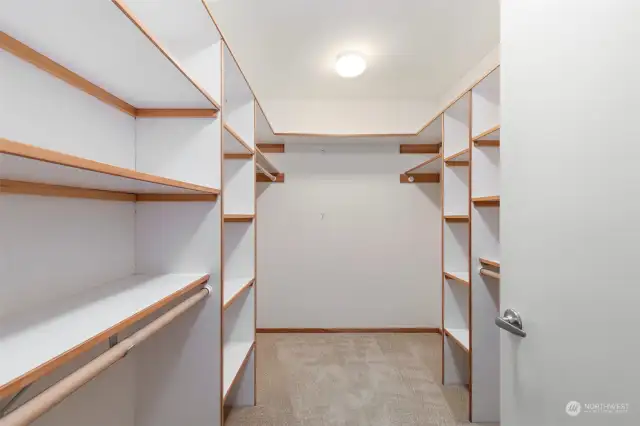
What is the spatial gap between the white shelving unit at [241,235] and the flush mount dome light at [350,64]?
0.91m

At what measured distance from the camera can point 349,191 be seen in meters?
3.66

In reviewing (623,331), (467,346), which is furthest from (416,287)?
(623,331)

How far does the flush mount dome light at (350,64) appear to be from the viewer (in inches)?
102

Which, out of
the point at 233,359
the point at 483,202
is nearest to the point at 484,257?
the point at 483,202

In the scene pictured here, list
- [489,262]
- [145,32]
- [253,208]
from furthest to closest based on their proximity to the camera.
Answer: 1. [253,208]
2. [489,262]
3. [145,32]

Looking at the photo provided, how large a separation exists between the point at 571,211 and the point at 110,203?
61.3 inches

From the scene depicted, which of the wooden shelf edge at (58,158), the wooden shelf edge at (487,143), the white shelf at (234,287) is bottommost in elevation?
the white shelf at (234,287)

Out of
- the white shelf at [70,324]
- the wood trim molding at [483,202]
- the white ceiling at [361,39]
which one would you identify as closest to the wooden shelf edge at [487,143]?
the wood trim molding at [483,202]

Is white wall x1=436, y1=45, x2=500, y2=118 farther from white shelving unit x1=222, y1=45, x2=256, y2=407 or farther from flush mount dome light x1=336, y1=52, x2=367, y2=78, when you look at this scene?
white shelving unit x1=222, y1=45, x2=256, y2=407

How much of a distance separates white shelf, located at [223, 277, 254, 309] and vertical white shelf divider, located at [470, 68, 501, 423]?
Answer: 139cm

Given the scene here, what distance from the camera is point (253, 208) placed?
2.22 metres

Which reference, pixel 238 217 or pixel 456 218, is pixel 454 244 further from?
pixel 238 217

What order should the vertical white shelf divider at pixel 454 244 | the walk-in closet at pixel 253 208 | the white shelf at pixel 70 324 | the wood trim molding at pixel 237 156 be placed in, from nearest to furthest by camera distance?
1. the white shelf at pixel 70 324
2. the walk-in closet at pixel 253 208
3. the wood trim molding at pixel 237 156
4. the vertical white shelf divider at pixel 454 244

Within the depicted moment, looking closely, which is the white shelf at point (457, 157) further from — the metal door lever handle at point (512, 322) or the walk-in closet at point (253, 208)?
the metal door lever handle at point (512, 322)
